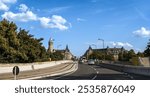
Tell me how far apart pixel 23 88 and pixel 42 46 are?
116076mm

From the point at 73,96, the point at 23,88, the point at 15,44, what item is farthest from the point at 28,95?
the point at 15,44

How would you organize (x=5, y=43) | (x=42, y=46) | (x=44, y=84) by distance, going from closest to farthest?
(x=44, y=84), (x=5, y=43), (x=42, y=46)

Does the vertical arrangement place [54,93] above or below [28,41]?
below

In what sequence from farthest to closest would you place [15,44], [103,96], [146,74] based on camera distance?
[15,44], [146,74], [103,96]

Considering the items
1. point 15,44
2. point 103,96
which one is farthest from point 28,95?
point 15,44

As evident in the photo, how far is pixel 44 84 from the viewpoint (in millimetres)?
9172

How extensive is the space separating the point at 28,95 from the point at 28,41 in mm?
97244

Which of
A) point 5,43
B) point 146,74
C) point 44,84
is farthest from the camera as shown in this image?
point 5,43

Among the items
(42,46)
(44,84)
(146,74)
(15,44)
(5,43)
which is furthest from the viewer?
(42,46)

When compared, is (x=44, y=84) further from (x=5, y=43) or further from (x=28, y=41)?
(x=28, y=41)

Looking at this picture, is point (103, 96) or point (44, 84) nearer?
point (103, 96)

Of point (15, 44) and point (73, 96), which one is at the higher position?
point (15, 44)

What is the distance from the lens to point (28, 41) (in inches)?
4139

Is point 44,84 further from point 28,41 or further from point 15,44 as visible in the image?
point 28,41
